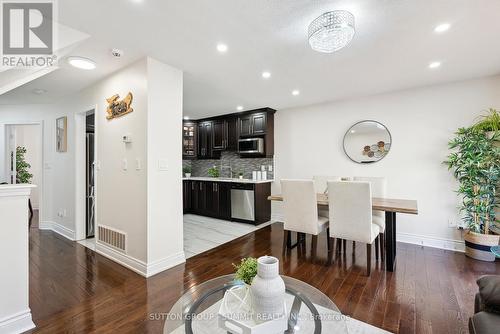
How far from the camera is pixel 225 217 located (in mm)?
4938

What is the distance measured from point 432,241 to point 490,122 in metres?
1.79

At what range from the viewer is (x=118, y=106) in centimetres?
279

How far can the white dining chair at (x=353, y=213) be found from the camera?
2.45 metres

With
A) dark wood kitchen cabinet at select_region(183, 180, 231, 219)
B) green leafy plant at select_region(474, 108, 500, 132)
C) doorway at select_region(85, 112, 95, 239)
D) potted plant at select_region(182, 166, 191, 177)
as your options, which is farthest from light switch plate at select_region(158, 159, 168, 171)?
green leafy plant at select_region(474, 108, 500, 132)

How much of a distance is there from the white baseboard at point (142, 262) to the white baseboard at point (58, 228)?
114cm

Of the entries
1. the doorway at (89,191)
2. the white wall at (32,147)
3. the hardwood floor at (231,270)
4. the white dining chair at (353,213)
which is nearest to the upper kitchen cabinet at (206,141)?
the doorway at (89,191)

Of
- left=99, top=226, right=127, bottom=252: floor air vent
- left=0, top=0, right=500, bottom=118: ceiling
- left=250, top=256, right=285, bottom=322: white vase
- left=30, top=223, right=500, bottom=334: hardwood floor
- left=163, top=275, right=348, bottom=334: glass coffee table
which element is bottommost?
left=30, top=223, right=500, bottom=334: hardwood floor

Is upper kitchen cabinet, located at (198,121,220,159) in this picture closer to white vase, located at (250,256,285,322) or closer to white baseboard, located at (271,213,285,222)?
white baseboard, located at (271,213,285,222)

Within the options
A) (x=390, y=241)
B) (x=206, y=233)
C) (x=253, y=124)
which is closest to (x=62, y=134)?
(x=206, y=233)

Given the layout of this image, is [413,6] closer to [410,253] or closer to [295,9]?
[295,9]

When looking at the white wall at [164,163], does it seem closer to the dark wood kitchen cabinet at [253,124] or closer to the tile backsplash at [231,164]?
the dark wood kitchen cabinet at [253,124]

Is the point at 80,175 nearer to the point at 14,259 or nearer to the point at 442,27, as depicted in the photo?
the point at 14,259

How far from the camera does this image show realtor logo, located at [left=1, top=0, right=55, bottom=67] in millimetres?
1708

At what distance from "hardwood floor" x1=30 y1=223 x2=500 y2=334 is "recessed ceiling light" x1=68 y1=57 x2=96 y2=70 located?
234 cm
